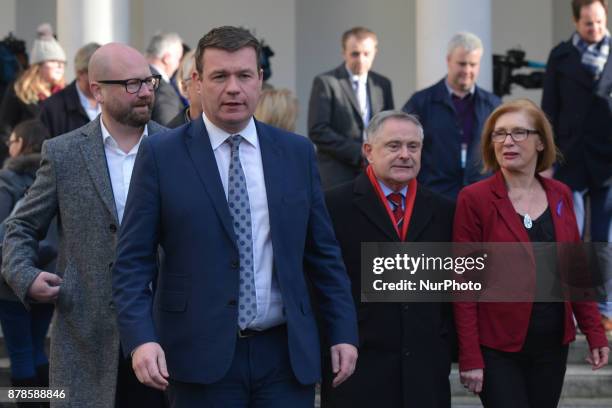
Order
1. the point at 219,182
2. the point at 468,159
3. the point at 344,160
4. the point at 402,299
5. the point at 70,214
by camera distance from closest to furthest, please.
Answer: the point at 219,182, the point at 70,214, the point at 402,299, the point at 468,159, the point at 344,160

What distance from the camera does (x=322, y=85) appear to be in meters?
9.02

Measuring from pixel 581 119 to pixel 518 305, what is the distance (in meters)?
3.12

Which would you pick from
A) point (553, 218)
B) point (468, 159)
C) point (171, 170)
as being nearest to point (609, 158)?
point (468, 159)

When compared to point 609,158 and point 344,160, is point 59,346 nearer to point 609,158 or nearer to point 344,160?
point 344,160

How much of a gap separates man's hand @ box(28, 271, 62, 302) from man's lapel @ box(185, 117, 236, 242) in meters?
0.92

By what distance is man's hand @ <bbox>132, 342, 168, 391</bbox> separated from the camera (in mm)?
4254

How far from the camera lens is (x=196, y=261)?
4500 mm

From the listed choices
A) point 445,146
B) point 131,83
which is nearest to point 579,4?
point 445,146

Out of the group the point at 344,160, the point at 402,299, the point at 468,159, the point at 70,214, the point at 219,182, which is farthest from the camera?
the point at 344,160

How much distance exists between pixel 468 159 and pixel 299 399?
376 centimetres

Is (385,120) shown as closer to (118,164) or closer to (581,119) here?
(118,164)

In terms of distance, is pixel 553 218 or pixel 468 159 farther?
pixel 468 159

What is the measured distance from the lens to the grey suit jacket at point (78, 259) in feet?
17.0

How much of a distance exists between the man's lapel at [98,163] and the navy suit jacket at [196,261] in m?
0.59
